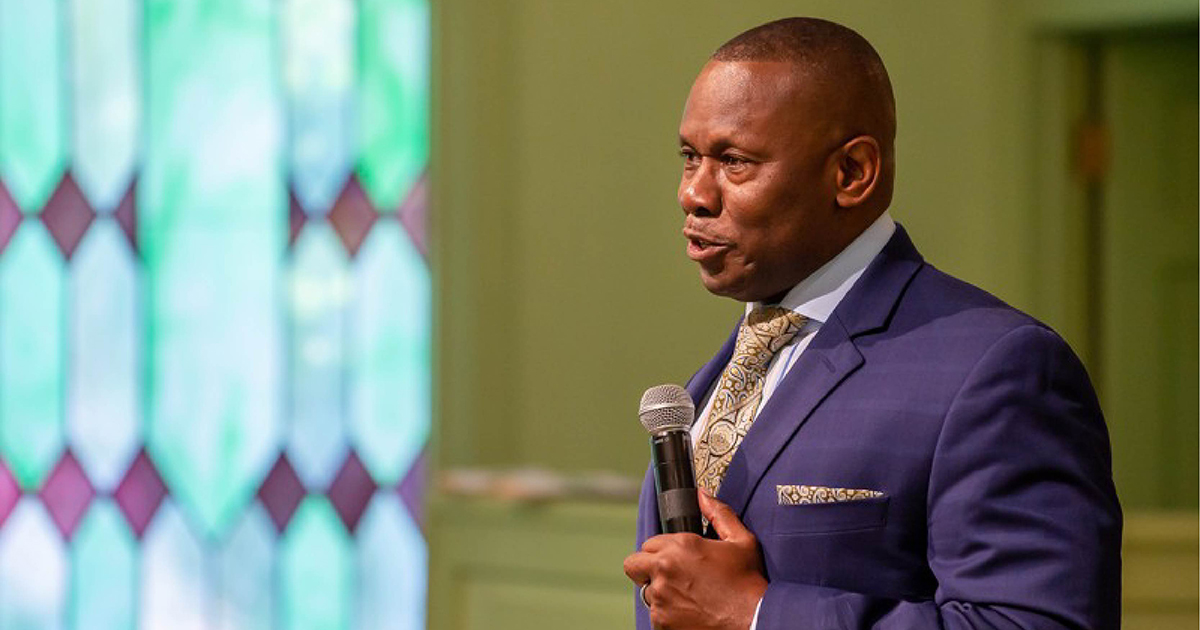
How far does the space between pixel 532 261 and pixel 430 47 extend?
545 millimetres

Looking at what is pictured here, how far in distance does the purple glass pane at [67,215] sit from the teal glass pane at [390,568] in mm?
899

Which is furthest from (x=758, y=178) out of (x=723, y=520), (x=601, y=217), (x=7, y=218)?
(x=7, y=218)

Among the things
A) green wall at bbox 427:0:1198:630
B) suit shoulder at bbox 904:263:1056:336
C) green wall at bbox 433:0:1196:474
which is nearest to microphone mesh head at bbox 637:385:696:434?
suit shoulder at bbox 904:263:1056:336

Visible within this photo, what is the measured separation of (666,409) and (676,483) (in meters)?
0.07

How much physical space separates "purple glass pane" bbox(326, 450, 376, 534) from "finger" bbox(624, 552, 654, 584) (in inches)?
104

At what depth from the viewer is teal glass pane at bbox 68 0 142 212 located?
4.05 meters

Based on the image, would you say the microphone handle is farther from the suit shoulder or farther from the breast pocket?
the suit shoulder

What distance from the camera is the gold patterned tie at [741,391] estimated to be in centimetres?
152

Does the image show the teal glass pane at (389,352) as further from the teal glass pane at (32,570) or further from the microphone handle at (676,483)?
the microphone handle at (676,483)

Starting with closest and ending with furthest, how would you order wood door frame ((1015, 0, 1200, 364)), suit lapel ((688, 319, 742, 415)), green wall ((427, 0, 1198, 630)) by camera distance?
suit lapel ((688, 319, 742, 415)) < green wall ((427, 0, 1198, 630)) < wood door frame ((1015, 0, 1200, 364))

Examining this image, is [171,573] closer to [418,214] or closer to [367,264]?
[367,264]

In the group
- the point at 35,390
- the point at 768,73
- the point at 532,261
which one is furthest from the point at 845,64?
the point at 35,390

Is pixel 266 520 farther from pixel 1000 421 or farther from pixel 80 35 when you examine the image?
pixel 1000 421

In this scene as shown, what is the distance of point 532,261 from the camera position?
4.17 meters
